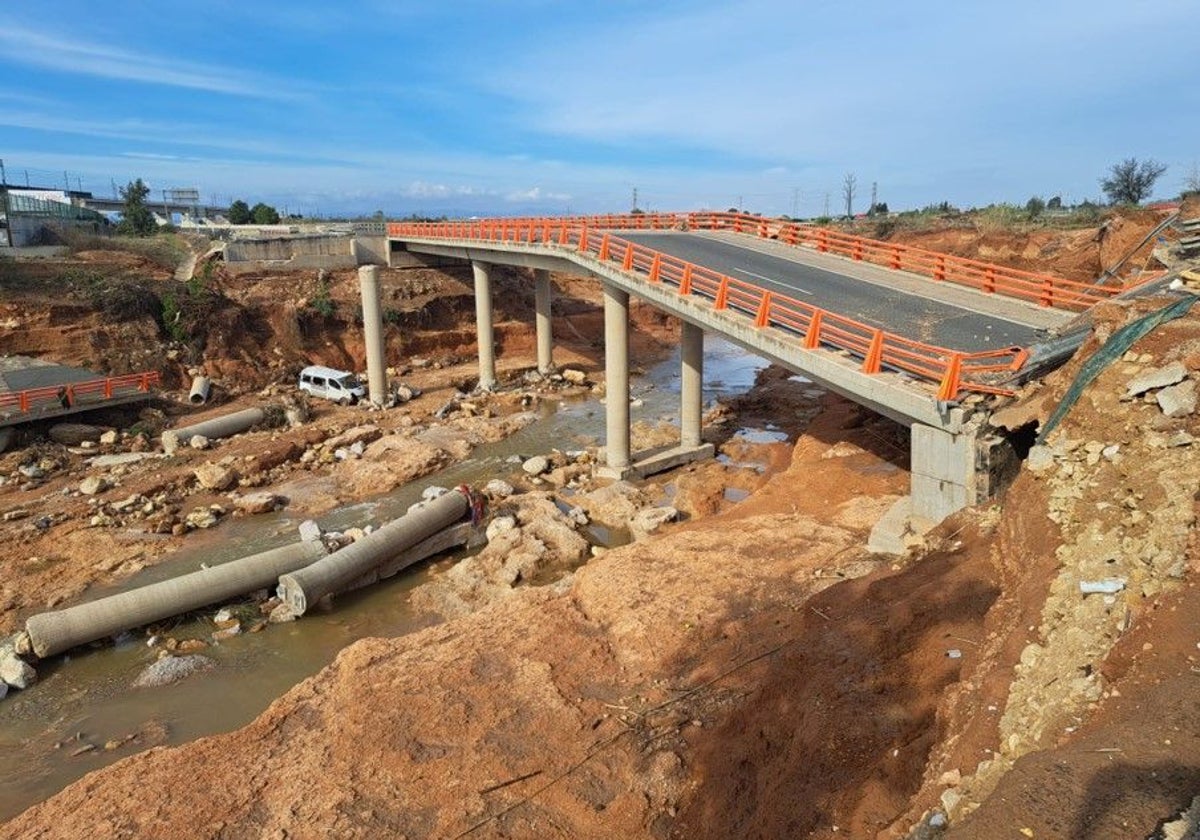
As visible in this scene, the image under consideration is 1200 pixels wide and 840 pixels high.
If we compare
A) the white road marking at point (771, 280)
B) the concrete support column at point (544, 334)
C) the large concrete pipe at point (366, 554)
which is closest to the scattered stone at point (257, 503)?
the large concrete pipe at point (366, 554)

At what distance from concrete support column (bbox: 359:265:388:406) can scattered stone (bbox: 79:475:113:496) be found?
11.5m

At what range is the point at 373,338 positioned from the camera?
33.2 metres

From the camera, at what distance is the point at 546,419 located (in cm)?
3088

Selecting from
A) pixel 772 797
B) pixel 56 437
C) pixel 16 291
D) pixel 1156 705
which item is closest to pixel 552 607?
pixel 772 797

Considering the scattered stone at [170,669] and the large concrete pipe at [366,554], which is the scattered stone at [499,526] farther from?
the scattered stone at [170,669]

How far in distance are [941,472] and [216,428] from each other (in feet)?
81.7

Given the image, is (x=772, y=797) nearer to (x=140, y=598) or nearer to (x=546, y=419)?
(x=140, y=598)

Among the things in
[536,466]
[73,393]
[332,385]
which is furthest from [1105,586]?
[332,385]

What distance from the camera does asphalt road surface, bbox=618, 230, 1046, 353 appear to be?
1414 cm

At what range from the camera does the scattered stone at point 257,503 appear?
21.0 meters

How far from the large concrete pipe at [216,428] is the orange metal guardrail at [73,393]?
8.72 feet

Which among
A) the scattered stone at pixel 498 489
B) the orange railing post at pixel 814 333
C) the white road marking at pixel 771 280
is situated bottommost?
the scattered stone at pixel 498 489

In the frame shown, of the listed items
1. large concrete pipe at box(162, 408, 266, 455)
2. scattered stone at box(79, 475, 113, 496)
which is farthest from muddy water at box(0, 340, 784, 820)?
large concrete pipe at box(162, 408, 266, 455)

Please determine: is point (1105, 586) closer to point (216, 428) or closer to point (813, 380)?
point (813, 380)
